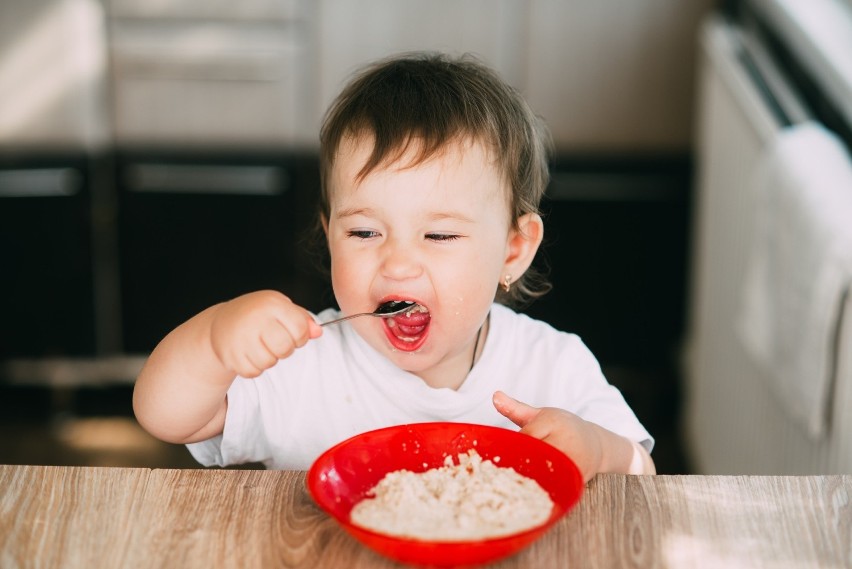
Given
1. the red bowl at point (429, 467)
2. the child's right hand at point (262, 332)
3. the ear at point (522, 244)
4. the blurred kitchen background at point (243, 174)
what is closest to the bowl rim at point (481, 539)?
the red bowl at point (429, 467)

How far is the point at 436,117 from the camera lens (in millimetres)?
1076

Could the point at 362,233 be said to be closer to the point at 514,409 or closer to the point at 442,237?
the point at 442,237

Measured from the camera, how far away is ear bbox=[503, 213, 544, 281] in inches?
46.9

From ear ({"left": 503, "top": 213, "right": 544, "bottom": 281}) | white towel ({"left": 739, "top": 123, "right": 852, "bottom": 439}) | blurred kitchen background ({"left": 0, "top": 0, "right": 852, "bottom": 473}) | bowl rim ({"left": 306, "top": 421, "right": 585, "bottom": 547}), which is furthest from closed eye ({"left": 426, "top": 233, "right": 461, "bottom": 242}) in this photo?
blurred kitchen background ({"left": 0, "top": 0, "right": 852, "bottom": 473})

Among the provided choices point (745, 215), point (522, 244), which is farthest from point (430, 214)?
point (745, 215)

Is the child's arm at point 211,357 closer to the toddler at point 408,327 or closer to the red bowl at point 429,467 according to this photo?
the toddler at point 408,327

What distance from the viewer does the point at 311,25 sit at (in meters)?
2.63

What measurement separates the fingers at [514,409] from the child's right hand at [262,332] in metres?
0.18

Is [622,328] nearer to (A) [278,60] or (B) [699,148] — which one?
(B) [699,148]

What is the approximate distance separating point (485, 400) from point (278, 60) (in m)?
1.68

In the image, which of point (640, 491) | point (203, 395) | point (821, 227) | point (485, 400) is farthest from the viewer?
point (821, 227)

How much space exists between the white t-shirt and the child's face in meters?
0.09

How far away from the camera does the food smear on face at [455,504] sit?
2.49ft

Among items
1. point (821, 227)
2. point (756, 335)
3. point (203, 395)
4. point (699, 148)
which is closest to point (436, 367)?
point (203, 395)
